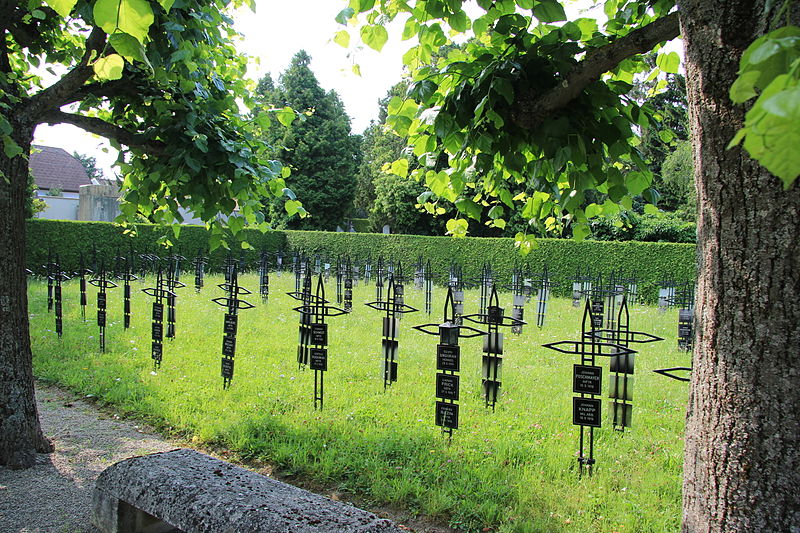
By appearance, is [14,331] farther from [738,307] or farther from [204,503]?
[738,307]

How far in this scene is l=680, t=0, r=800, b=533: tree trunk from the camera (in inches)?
66.7

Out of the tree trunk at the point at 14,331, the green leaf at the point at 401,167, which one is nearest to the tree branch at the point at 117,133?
the tree trunk at the point at 14,331

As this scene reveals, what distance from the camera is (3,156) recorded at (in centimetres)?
450

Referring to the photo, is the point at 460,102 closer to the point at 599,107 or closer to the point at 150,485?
the point at 599,107

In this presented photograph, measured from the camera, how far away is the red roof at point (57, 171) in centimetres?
4169

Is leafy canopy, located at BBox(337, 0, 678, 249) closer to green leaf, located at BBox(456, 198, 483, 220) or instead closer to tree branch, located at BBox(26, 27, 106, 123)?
green leaf, located at BBox(456, 198, 483, 220)

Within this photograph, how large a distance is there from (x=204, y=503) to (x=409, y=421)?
2.96m

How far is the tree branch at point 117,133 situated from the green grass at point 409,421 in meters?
2.64

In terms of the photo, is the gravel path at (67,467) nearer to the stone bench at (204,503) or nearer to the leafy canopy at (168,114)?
the stone bench at (204,503)

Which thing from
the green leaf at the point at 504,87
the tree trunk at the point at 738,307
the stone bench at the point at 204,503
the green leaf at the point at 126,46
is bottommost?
the stone bench at the point at 204,503

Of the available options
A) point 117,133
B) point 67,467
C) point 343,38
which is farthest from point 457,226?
point 67,467

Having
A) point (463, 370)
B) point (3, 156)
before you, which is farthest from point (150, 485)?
point (463, 370)

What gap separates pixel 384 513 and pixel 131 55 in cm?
342

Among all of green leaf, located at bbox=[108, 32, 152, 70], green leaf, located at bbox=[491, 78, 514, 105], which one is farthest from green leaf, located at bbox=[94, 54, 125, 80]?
green leaf, located at bbox=[491, 78, 514, 105]
